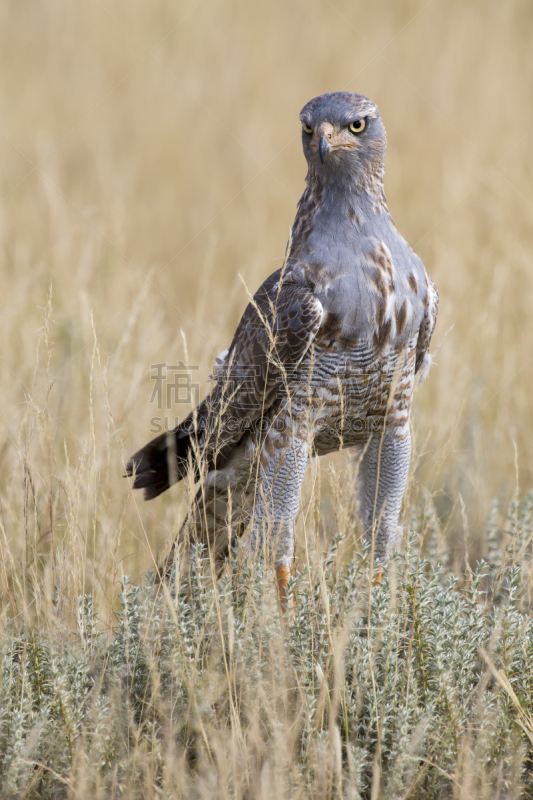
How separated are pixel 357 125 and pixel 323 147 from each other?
A: 0.25 metres

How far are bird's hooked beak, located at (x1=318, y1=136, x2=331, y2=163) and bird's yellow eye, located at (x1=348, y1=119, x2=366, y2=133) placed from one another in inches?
6.7

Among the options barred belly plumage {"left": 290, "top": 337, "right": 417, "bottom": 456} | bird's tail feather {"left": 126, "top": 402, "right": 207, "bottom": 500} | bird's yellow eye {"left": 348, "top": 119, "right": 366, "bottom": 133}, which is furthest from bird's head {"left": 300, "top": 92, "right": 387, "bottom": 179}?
bird's tail feather {"left": 126, "top": 402, "right": 207, "bottom": 500}

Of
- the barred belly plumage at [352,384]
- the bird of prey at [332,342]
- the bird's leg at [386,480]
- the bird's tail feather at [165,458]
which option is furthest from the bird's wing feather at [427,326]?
the bird's tail feather at [165,458]

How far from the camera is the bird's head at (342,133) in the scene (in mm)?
3004

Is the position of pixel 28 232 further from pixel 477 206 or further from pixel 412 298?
pixel 412 298

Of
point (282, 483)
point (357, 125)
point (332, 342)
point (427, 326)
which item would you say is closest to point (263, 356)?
point (332, 342)

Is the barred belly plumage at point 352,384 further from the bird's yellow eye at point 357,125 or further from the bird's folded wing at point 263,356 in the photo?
the bird's yellow eye at point 357,125

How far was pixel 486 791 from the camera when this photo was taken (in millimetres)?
2086

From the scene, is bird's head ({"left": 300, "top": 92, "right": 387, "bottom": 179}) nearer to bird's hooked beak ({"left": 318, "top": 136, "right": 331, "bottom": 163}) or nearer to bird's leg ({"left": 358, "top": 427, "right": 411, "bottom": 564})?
bird's hooked beak ({"left": 318, "top": 136, "right": 331, "bottom": 163})

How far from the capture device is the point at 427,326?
3273 millimetres

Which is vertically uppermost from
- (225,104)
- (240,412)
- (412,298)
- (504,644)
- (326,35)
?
(326,35)

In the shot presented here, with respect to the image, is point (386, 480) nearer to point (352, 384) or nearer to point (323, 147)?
point (352, 384)

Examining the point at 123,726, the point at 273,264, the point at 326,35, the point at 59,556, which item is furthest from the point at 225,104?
the point at 123,726

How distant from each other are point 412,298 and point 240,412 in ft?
2.88
